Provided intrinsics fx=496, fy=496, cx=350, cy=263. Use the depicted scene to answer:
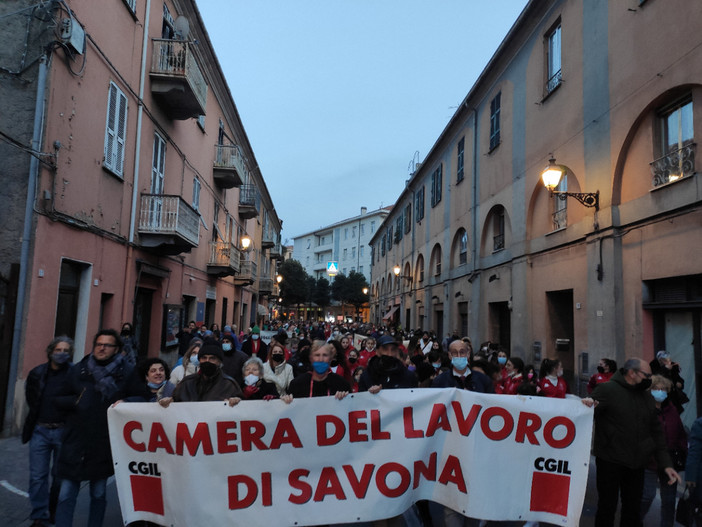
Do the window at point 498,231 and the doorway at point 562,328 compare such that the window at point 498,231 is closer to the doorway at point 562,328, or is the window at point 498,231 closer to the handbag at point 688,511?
the doorway at point 562,328

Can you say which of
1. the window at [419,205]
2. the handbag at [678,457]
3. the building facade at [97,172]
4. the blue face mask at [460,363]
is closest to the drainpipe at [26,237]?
the building facade at [97,172]

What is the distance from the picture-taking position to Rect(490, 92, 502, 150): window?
17.3m

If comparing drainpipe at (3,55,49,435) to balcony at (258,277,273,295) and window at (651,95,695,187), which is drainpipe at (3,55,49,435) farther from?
balcony at (258,277,273,295)

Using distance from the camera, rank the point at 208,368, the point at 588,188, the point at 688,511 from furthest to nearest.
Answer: the point at 588,188, the point at 208,368, the point at 688,511

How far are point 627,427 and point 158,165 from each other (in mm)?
13570

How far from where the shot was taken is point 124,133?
11.9 metres

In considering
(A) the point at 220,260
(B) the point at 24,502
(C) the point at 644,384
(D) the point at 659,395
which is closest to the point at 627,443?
(C) the point at 644,384

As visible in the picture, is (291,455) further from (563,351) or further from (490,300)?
(490,300)

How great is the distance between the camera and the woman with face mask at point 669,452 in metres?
4.69

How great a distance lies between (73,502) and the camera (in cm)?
423

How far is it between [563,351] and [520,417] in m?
9.80

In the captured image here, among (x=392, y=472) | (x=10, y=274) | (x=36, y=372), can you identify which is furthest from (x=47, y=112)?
(x=392, y=472)

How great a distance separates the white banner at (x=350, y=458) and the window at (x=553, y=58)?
36.3ft

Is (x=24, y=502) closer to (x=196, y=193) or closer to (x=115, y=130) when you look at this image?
(x=115, y=130)
